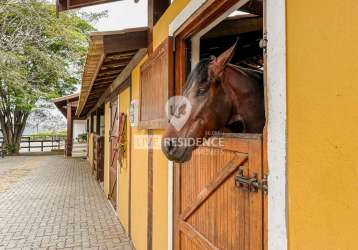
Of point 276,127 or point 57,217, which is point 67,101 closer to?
point 57,217

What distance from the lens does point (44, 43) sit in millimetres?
15781

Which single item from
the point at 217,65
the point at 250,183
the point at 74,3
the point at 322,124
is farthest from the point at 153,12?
the point at 322,124

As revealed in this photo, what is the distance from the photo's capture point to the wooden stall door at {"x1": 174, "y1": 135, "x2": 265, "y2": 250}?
1.21 meters

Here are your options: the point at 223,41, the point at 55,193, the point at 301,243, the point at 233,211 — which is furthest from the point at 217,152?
the point at 55,193

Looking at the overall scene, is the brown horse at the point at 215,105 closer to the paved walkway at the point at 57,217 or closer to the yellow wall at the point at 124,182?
the yellow wall at the point at 124,182

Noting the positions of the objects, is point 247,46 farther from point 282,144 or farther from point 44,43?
point 44,43

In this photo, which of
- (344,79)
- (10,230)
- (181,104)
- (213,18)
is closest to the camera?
(344,79)

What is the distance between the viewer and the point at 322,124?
836 mm

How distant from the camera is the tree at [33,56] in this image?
13.6 m

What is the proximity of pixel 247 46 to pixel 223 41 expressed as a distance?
265mm

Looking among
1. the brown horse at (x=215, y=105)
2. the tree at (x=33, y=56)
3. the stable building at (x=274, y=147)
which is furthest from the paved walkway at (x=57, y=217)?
the tree at (x=33, y=56)

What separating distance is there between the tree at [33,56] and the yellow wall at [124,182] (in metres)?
10.9

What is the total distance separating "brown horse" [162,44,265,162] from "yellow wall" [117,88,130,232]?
9.26ft

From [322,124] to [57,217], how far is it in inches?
208
